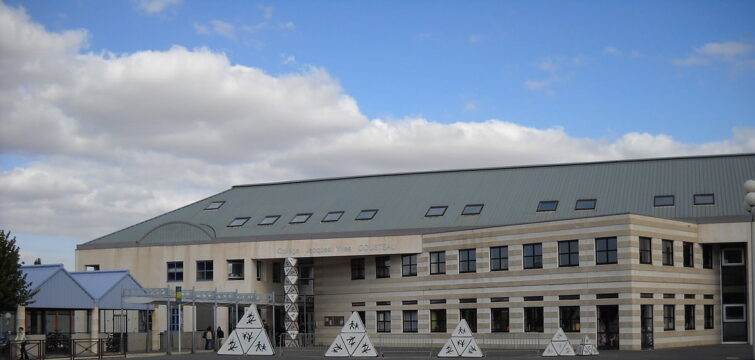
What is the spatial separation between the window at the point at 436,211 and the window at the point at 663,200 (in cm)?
1365

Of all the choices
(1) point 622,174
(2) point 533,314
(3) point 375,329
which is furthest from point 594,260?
(3) point 375,329

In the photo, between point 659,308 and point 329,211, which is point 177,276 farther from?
point 659,308

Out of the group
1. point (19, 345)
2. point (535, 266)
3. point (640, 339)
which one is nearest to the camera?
point (19, 345)

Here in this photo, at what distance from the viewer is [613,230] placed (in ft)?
172

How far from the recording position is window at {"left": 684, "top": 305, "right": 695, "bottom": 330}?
55.8 metres

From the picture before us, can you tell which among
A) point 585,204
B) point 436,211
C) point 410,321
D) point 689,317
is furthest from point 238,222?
point 689,317

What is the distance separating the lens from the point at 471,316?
199 feet

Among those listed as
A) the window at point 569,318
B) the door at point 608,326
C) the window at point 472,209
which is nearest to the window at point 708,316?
the door at point 608,326

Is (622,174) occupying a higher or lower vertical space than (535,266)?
higher

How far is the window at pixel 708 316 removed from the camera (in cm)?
5703

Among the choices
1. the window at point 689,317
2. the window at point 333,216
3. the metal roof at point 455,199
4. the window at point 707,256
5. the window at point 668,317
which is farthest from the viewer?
the window at point 333,216

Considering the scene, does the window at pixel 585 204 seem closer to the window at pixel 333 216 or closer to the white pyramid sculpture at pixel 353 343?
the window at pixel 333 216

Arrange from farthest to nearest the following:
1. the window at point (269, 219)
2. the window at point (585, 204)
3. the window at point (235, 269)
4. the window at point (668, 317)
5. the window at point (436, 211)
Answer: the window at point (269, 219) → the window at point (235, 269) → the window at point (436, 211) → the window at point (585, 204) → the window at point (668, 317)

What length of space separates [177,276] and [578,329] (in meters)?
30.0
